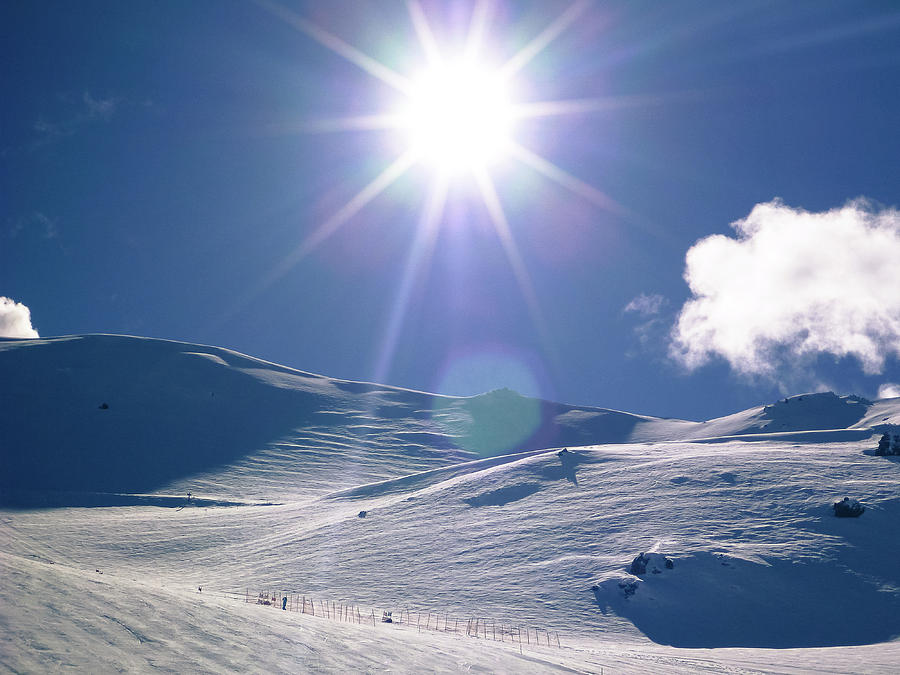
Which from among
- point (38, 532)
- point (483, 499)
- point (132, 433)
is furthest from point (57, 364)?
point (483, 499)

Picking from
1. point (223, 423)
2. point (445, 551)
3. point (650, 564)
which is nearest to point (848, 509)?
point (650, 564)

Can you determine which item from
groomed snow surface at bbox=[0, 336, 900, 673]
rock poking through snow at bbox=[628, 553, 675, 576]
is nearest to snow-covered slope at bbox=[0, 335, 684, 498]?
groomed snow surface at bbox=[0, 336, 900, 673]

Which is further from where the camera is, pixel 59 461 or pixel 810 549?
pixel 59 461

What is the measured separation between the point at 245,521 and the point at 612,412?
91.6m

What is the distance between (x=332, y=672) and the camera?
46.7 ft

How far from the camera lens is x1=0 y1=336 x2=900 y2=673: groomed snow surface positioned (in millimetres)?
14930

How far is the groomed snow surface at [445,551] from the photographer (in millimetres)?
14930

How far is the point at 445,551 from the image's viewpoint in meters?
37.9

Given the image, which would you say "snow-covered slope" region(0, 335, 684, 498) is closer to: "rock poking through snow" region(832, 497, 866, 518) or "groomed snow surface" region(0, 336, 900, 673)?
"groomed snow surface" region(0, 336, 900, 673)

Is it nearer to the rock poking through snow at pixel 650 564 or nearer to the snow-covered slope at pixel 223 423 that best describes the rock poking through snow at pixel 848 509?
the rock poking through snow at pixel 650 564

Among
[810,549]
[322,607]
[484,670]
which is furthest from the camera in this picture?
[810,549]

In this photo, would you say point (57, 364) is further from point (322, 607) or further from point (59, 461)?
point (322, 607)

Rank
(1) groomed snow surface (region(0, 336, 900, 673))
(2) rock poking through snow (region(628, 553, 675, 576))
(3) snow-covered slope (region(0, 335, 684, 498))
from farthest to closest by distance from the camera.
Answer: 1. (3) snow-covered slope (region(0, 335, 684, 498))
2. (2) rock poking through snow (region(628, 553, 675, 576))
3. (1) groomed snow surface (region(0, 336, 900, 673))

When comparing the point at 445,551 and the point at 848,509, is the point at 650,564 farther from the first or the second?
the point at 848,509
